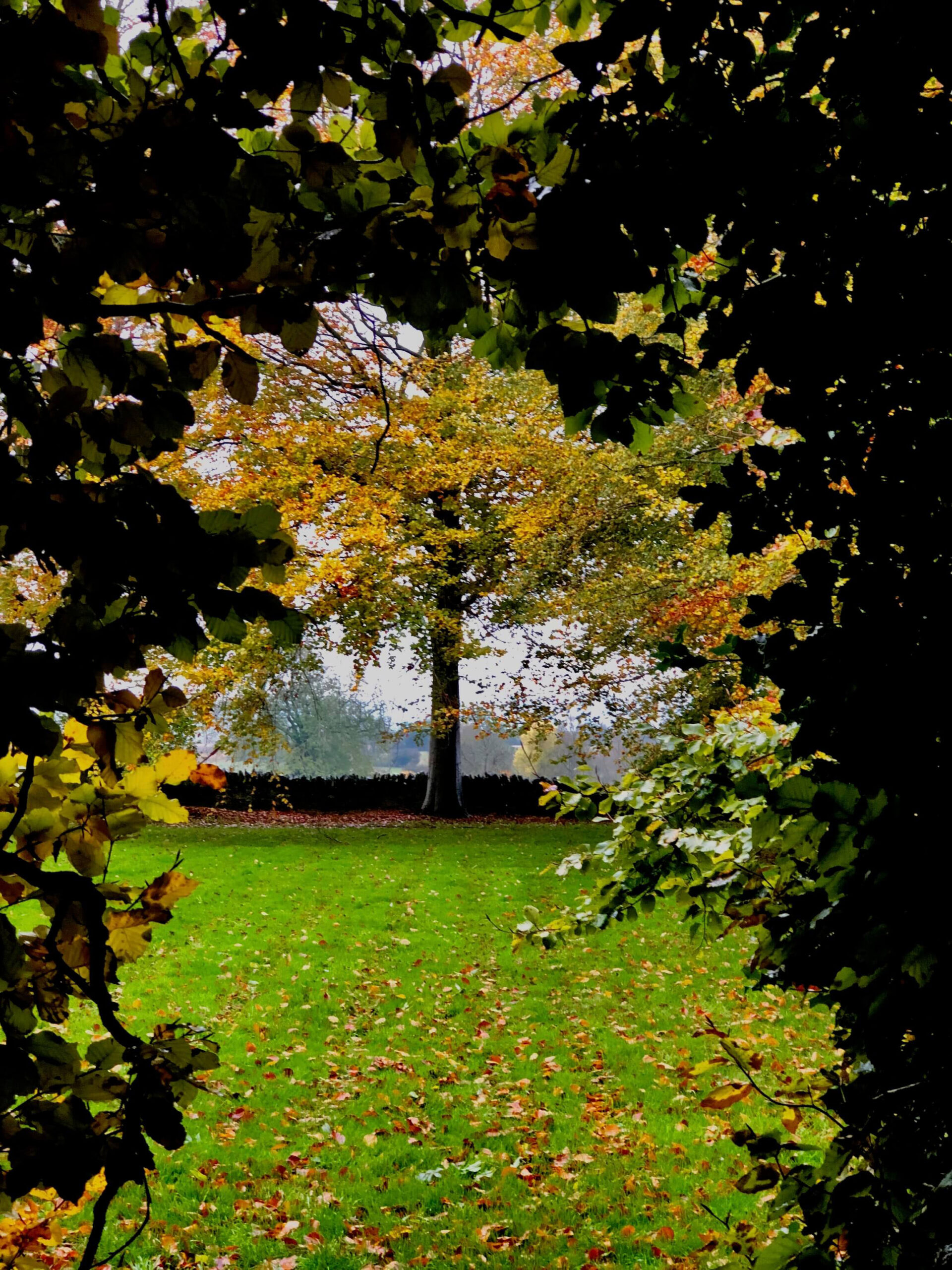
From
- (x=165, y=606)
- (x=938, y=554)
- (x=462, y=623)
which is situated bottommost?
(x=165, y=606)

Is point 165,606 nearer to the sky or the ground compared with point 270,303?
nearer to the ground

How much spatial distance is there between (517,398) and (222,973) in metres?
13.7

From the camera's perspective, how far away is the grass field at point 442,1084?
4.33 meters

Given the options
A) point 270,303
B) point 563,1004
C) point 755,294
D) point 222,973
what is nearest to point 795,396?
point 755,294

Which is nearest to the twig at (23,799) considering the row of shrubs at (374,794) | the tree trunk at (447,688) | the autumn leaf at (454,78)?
the autumn leaf at (454,78)

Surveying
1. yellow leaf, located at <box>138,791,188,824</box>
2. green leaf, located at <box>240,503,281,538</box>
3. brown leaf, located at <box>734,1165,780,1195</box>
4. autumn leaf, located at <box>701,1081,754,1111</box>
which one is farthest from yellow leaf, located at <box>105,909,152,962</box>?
brown leaf, located at <box>734,1165,780,1195</box>

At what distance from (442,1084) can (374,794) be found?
864 inches

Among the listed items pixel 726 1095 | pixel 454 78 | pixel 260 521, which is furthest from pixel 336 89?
pixel 726 1095

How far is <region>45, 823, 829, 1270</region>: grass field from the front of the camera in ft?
14.2

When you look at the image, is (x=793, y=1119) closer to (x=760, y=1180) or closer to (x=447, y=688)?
(x=760, y=1180)

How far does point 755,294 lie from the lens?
1.42m

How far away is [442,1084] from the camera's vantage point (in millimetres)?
6418

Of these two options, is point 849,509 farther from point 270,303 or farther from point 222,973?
point 222,973

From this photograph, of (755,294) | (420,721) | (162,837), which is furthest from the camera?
(420,721)
